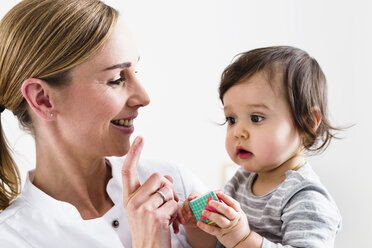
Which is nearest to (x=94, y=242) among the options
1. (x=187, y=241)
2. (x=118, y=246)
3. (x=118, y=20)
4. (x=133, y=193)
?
(x=118, y=246)

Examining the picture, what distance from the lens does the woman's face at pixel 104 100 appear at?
134cm

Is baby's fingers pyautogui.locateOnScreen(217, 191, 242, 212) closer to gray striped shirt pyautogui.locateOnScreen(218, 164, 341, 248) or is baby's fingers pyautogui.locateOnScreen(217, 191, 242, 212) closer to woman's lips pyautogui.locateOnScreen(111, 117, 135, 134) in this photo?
gray striped shirt pyautogui.locateOnScreen(218, 164, 341, 248)

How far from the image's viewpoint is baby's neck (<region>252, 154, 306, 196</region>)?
4.75ft

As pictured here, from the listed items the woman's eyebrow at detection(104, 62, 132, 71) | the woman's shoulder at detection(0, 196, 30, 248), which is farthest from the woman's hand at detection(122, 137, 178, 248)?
the woman's shoulder at detection(0, 196, 30, 248)

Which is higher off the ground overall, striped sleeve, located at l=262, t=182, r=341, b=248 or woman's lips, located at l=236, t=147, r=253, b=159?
woman's lips, located at l=236, t=147, r=253, b=159

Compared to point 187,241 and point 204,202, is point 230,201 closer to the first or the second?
point 204,202

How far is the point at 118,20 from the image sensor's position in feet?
4.61

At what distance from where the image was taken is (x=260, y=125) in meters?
1.40

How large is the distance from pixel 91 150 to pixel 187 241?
0.44 m

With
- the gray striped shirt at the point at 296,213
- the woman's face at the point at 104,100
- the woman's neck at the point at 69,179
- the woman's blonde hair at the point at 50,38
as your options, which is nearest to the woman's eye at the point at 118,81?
the woman's face at the point at 104,100

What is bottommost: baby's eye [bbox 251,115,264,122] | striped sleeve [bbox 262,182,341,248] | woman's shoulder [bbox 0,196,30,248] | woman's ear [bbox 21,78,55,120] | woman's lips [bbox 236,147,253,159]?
woman's shoulder [bbox 0,196,30,248]

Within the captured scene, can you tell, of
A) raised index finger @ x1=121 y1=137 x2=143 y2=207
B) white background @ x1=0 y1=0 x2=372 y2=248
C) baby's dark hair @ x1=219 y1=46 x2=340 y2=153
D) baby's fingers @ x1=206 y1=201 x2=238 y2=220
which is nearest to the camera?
baby's fingers @ x1=206 y1=201 x2=238 y2=220

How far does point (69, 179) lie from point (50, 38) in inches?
17.9

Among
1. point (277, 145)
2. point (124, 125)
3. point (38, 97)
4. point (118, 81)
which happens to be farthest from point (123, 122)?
point (277, 145)
